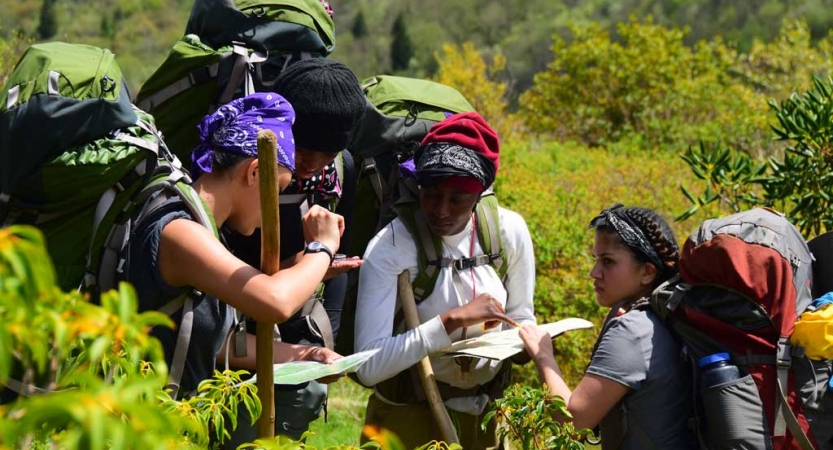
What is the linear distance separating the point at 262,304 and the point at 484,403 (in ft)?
4.24

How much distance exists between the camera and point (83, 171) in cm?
266

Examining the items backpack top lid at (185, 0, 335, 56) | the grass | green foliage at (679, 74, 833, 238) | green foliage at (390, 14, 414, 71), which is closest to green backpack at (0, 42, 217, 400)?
backpack top lid at (185, 0, 335, 56)

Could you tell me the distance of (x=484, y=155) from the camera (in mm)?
3418

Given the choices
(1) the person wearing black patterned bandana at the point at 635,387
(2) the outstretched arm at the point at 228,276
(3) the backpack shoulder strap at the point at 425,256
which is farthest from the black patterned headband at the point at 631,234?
(2) the outstretched arm at the point at 228,276

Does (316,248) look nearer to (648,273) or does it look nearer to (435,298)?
(435,298)

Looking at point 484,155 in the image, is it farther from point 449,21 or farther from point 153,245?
point 449,21

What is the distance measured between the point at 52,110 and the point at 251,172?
530mm

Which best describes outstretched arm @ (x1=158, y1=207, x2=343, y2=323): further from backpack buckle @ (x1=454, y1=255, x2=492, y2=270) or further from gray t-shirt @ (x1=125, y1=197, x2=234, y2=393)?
backpack buckle @ (x1=454, y1=255, x2=492, y2=270)

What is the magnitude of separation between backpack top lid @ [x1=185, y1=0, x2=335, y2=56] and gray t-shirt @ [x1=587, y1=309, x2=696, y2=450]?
1.45 meters

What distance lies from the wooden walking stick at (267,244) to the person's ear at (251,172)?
1.34 feet

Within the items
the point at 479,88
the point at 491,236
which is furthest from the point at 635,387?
the point at 479,88

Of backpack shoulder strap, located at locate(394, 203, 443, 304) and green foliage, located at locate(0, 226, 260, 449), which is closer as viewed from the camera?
green foliage, located at locate(0, 226, 260, 449)

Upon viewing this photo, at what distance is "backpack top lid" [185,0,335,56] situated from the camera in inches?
136

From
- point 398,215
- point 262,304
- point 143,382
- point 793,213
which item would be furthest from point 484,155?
point 143,382
